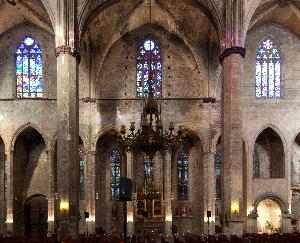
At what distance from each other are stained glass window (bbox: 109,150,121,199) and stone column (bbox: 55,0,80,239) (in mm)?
9718

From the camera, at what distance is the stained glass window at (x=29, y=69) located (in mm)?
32875

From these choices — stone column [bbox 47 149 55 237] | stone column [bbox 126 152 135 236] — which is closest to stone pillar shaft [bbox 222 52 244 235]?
stone column [bbox 126 152 135 236]

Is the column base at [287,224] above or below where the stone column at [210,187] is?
below

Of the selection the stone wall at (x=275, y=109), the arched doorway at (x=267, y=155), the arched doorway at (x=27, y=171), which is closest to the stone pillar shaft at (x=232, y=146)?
the stone wall at (x=275, y=109)

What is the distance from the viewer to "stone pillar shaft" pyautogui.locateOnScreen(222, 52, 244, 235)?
2319 cm

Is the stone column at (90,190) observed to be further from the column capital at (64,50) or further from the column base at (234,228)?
the column base at (234,228)

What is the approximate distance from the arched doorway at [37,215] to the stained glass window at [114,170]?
4831mm

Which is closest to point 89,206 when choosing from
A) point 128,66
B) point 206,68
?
point 128,66

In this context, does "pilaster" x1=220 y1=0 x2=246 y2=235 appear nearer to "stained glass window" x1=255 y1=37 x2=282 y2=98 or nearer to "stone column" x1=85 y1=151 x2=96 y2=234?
"stained glass window" x1=255 y1=37 x2=282 y2=98

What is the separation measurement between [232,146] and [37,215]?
16.8m

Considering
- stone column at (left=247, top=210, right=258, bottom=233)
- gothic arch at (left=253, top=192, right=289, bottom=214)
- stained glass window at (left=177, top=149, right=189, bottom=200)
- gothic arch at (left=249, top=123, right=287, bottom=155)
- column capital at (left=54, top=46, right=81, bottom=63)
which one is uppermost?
column capital at (left=54, top=46, right=81, bottom=63)

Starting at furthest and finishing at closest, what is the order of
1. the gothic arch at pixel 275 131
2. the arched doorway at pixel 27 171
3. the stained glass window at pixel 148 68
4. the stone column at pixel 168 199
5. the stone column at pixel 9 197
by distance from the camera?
the stained glass window at pixel 148 68 → the arched doorway at pixel 27 171 → the stone column at pixel 168 199 → the gothic arch at pixel 275 131 → the stone column at pixel 9 197

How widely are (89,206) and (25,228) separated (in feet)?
17.0

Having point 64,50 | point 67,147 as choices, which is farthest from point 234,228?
point 64,50
